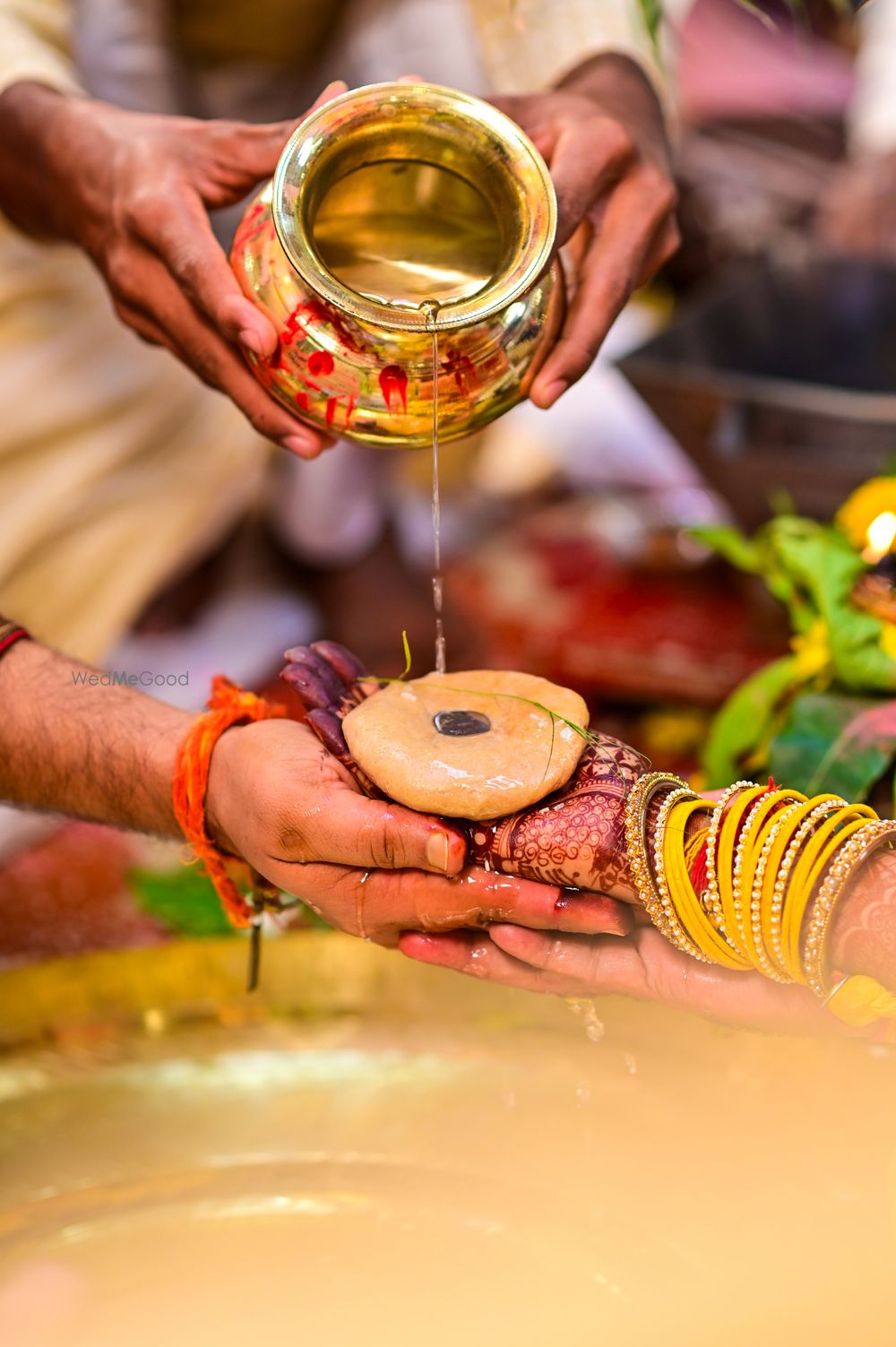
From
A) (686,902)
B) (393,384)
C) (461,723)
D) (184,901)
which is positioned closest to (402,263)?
(393,384)

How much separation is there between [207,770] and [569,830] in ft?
1.20

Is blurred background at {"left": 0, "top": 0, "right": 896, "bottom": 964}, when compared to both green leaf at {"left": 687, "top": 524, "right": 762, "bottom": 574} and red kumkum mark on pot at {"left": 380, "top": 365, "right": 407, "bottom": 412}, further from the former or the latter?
red kumkum mark on pot at {"left": 380, "top": 365, "right": 407, "bottom": 412}

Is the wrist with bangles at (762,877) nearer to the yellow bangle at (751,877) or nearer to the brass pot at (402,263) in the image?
the yellow bangle at (751,877)

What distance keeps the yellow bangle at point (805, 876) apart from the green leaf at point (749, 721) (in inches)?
23.2

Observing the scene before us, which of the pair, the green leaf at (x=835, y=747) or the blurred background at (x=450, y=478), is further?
the blurred background at (x=450, y=478)

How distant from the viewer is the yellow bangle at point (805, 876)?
110 centimetres

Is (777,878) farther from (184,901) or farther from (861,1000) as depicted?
(184,901)

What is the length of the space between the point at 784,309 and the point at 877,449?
0.73 m

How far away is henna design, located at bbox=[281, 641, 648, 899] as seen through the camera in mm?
1182

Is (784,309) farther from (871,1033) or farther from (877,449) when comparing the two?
(871,1033)

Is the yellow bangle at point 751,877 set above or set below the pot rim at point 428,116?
below

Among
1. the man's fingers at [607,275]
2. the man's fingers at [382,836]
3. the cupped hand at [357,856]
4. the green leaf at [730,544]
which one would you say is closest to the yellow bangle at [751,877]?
the cupped hand at [357,856]

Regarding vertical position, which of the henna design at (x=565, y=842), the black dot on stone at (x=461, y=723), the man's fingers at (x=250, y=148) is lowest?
the henna design at (x=565, y=842)

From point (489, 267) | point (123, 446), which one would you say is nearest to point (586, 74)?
point (489, 267)
